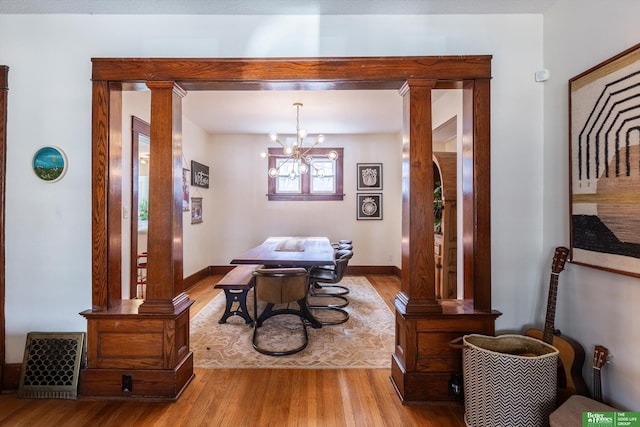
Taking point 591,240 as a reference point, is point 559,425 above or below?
below

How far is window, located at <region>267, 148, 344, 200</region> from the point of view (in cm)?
586

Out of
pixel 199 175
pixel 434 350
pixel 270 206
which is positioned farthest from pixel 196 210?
pixel 434 350

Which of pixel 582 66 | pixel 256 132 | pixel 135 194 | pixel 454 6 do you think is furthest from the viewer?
pixel 256 132

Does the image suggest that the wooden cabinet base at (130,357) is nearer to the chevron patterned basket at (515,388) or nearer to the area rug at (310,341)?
the area rug at (310,341)

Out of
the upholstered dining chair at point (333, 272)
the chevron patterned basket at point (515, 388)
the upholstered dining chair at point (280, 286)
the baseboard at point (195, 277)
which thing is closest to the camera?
the chevron patterned basket at point (515, 388)

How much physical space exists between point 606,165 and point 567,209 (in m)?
0.37

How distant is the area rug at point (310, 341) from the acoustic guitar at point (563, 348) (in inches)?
45.9

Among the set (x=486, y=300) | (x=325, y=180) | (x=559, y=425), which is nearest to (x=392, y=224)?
(x=325, y=180)

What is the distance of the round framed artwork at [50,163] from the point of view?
2145 mm

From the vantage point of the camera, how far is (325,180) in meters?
5.93

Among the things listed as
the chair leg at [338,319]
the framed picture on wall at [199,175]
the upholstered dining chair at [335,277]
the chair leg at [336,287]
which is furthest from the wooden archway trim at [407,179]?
the framed picture on wall at [199,175]

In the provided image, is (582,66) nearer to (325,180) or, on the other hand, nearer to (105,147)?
(105,147)

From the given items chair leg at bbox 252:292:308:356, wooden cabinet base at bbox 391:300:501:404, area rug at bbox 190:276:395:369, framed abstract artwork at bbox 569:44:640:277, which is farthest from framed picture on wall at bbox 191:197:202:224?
framed abstract artwork at bbox 569:44:640:277

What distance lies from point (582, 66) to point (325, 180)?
4.37 m
